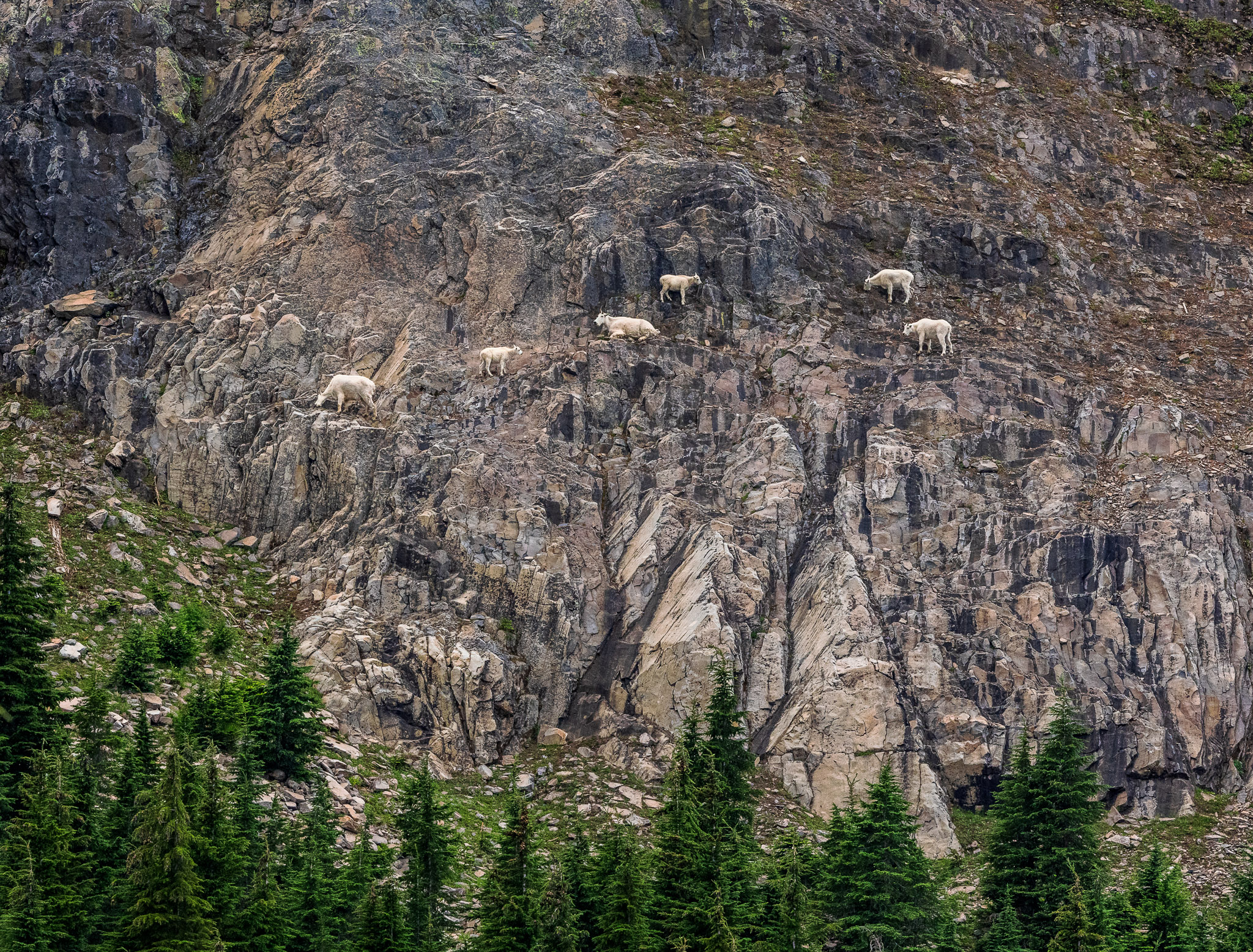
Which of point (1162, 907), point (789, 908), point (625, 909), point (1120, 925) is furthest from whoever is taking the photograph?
point (1162, 907)

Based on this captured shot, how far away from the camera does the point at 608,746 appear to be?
38.9 metres

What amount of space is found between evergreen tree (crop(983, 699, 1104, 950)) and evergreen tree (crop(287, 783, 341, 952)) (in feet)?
55.2

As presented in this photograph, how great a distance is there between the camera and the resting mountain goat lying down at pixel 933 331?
46938 mm

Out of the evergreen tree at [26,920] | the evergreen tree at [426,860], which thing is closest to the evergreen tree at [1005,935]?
the evergreen tree at [426,860]

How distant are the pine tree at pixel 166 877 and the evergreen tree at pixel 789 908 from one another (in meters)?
12.0

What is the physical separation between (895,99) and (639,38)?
38.6ft

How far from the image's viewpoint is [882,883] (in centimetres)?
3058

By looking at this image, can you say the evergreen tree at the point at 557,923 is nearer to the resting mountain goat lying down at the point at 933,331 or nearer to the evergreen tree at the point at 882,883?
the evergreen tree at the point at 882,883

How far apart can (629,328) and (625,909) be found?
23.7 metres

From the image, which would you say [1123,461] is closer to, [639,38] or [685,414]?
[685,414]

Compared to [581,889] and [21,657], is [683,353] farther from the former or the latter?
[21,657]

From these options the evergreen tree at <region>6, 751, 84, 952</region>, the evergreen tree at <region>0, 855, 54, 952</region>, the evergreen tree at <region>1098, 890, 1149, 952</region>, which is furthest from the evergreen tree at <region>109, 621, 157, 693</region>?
the evergreen tree at <region>1098, 890, 1149, 952</region>

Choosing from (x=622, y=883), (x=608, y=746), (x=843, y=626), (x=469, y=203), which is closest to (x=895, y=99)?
(x=469, y=203)

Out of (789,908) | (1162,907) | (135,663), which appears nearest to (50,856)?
(135,663)
